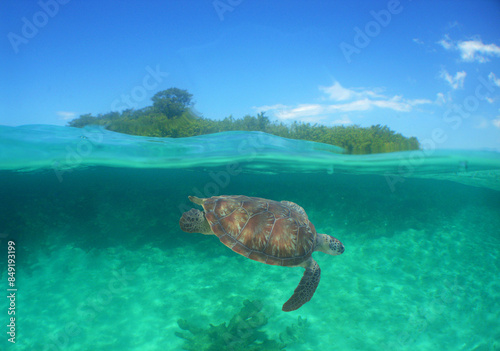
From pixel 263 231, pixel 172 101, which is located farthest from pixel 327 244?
pixel 172 101

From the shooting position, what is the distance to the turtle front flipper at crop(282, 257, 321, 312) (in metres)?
4.50

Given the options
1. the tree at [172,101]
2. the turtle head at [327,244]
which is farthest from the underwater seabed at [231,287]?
the tree at [172,101]

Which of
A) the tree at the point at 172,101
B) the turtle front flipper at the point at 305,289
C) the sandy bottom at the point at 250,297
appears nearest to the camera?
the turtle front flipper at the point at 305,289

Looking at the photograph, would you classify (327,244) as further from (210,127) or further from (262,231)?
(210,127)

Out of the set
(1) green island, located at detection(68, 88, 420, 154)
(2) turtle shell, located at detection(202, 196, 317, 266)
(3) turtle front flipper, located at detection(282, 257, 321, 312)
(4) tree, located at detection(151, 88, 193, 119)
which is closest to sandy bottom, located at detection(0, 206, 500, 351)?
(3) turtle front flipper, located at detection(282, 257, 321, 312)

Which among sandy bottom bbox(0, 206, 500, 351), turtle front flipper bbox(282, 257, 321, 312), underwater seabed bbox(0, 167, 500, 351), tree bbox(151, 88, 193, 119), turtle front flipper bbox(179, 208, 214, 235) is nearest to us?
turtle front flipper bbox(282, 257, 321, 312)

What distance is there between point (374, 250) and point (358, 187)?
12.9 m

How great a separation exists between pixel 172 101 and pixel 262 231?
8.09 metres

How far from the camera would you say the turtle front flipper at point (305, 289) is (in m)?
4.50

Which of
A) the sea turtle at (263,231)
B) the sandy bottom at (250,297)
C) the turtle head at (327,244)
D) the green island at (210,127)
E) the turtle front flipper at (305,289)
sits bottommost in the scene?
the sandy bottom at (250,297)

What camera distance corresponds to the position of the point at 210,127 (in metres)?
11.2

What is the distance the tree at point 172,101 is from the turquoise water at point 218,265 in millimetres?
1387

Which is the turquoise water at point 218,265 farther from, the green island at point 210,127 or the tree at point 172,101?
the tree at point 172,101

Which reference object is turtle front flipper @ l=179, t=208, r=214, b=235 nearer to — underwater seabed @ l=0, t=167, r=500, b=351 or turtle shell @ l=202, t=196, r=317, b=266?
turtle shell @ l=202, t=196, r=317, b=266
